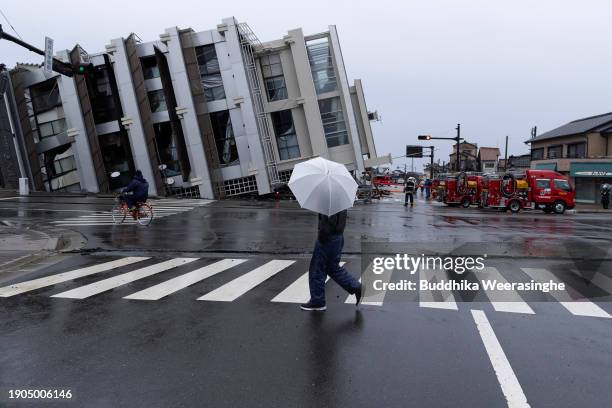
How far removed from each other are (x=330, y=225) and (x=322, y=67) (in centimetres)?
3065

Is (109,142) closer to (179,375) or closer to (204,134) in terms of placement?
(204,134)

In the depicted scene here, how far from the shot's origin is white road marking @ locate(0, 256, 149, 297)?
22.9ft

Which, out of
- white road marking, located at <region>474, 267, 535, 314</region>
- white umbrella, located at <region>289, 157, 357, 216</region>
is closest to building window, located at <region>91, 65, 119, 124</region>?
white umbrella, located at <region>289, 157, 357, 216</region>

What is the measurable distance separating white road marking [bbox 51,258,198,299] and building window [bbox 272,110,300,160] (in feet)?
85.8

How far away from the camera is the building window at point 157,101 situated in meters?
34.3

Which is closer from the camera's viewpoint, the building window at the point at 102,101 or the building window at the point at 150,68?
the building window at the point at 150,68

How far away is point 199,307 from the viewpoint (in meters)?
6.22

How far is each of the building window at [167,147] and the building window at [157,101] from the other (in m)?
1.21

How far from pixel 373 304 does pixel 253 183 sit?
92.1 feet

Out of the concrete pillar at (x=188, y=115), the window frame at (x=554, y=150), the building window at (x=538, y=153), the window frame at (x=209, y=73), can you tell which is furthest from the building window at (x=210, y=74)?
the building window at (x=538, y=153)

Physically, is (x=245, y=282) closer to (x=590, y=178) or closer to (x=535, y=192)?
(x=535, y=192)

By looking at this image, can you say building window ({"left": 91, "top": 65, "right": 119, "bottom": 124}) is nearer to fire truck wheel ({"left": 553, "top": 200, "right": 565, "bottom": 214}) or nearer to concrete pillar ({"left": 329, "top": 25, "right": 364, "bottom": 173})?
concrete pillar ({"left": 329, "top": 25, "right": 364, "bottom": 173})

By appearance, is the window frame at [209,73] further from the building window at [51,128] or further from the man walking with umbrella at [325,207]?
the man walking with umbrella at [325,207]

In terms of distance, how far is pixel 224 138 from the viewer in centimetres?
3453
